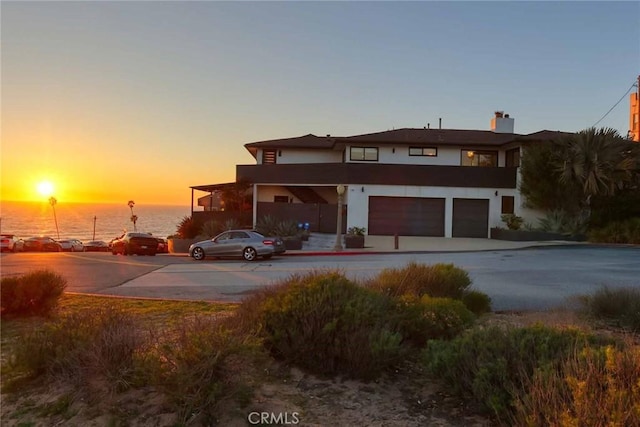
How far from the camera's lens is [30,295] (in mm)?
8039

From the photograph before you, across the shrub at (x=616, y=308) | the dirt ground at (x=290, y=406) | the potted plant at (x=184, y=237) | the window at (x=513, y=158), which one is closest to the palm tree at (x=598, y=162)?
Answer: the window at (x=513, y=158)

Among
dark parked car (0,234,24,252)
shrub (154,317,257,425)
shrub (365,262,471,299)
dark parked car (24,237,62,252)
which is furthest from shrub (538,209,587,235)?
dark parked car (0,234,24,252)

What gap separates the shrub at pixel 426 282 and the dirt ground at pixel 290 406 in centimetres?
278

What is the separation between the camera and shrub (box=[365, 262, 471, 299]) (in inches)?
309

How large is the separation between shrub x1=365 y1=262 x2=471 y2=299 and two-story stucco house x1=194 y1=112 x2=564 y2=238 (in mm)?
21851

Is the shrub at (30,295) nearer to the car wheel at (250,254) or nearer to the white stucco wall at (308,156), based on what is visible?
the car wheel at (250,254)

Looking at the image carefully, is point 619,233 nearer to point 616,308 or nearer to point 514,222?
point 514,222

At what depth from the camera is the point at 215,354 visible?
420 cm

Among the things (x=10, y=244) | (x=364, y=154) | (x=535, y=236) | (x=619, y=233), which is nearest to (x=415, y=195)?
(x=364, y=154)

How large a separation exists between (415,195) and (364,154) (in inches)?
176

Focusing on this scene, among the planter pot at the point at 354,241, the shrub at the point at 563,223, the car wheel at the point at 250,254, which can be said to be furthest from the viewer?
the shrub at the point at 563,223

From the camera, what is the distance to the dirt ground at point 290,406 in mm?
4180

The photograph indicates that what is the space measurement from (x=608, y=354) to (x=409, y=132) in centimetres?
3246

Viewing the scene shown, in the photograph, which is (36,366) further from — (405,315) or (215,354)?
(405,315)
